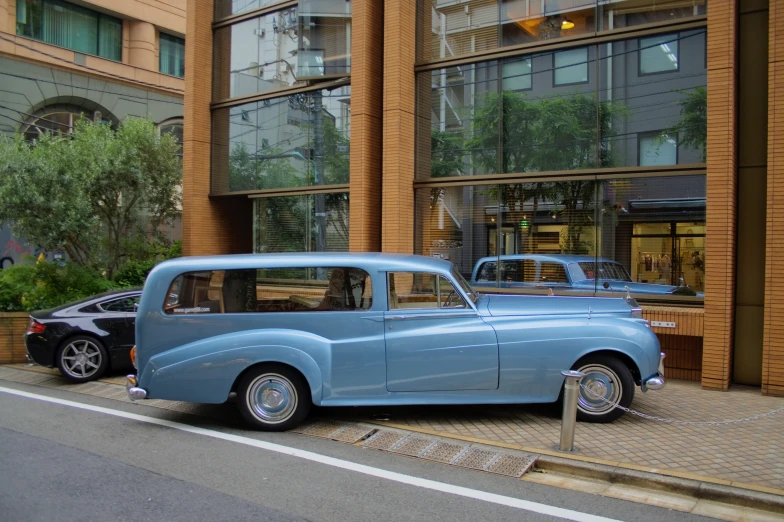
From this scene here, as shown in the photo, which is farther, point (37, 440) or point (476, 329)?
point (476, 329)

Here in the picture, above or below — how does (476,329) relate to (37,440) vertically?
above

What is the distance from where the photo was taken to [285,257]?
708cm

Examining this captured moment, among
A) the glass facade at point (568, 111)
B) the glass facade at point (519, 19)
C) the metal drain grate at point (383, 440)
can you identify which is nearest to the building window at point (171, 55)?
the glass facade at point (519, 19)

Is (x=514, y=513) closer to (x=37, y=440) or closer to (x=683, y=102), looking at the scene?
(x=37, y=440)

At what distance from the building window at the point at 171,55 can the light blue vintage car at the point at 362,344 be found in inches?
761

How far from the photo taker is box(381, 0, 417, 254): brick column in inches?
445

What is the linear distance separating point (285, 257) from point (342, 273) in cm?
69

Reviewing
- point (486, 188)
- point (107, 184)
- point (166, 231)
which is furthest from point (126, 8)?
point (486, 188)

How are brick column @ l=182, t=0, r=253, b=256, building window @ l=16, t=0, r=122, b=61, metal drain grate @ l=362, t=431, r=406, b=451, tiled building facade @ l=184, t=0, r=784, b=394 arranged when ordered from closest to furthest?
metal drain grate @ l=362, t=431, r=406, b=451 < tiled building facade @ l=184, t=0, r=784, b=394 < brick column @ l=182, t=0, r=253, b=256 < building window @ l=16, t=0, r=122, b=61

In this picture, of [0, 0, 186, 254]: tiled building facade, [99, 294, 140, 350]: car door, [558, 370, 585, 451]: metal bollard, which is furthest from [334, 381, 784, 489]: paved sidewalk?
[0, 0, 186, 254]: tiled building facade

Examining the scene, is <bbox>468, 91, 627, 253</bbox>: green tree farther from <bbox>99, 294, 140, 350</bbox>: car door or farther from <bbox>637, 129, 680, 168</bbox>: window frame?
<bbox>99, 294, 140, 350</bbox>: car door

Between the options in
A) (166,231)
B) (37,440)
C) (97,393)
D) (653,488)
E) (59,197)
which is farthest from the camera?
(166,231)

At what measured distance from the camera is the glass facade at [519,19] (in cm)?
956

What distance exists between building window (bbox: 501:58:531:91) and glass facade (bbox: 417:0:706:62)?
1.08 ft
